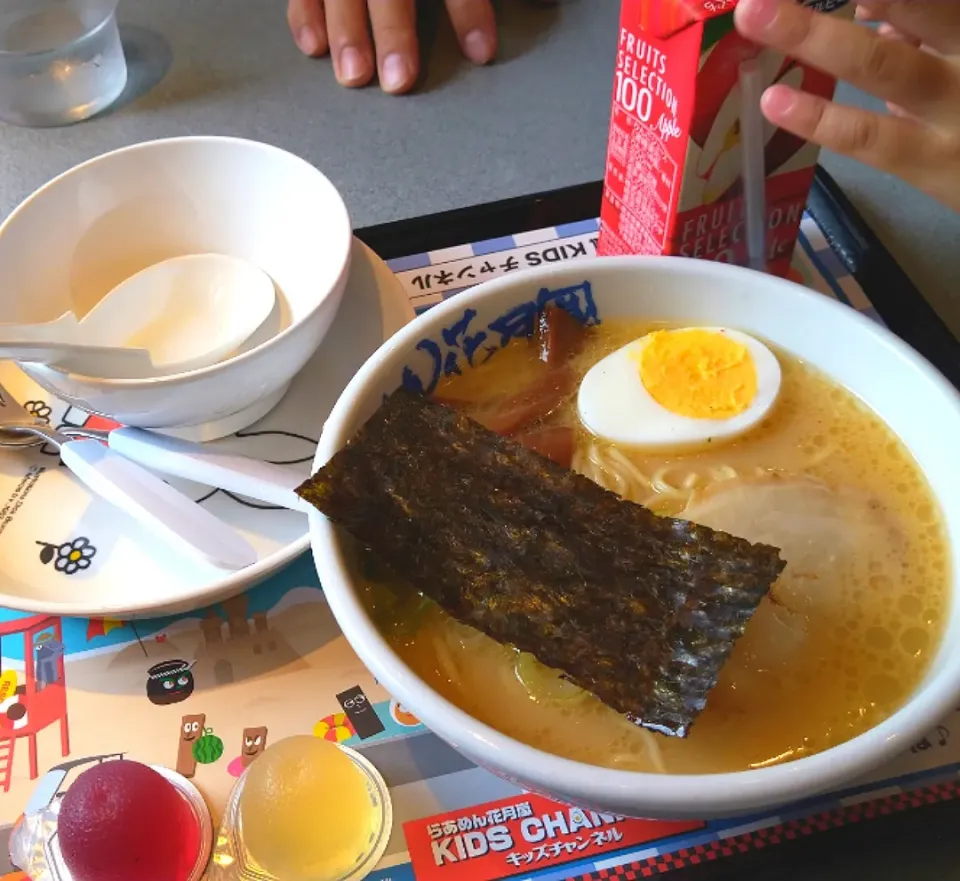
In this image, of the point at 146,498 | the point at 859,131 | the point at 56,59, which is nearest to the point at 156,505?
the point at 146,498

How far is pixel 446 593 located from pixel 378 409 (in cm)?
19

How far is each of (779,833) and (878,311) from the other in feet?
2.29

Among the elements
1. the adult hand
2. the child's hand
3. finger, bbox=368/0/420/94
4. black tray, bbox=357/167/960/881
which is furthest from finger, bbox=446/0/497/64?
the child's hand

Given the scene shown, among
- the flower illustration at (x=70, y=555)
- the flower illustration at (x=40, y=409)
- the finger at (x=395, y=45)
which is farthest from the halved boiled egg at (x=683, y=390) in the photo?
the finger at (x=395, y=45)

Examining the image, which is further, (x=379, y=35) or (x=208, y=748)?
(x=379, y=35)

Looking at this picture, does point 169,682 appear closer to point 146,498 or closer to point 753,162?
point 146,498

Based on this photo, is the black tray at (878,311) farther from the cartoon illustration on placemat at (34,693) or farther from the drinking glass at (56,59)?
the drinking glass at (56,59)

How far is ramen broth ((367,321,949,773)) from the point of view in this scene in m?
0.73

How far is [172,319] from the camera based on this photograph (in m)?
1.14

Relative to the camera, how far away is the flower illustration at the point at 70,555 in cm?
93

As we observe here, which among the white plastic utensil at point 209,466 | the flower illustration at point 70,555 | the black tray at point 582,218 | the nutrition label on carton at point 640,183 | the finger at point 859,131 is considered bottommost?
the flower illustration at point 70,555

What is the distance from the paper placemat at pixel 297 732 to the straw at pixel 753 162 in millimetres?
568

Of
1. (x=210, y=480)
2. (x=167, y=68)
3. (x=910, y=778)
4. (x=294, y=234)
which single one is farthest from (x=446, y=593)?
(x=167, y=68)

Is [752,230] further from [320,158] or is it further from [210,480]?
[320,158]
